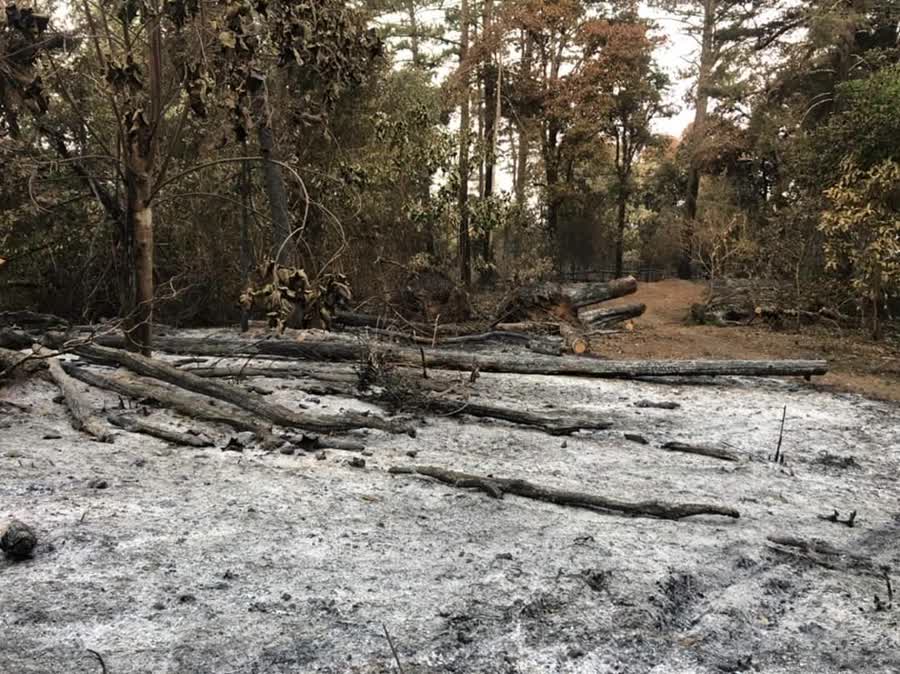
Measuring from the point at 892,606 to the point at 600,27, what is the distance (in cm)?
2151

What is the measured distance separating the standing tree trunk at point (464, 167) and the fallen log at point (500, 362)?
677 centimetres

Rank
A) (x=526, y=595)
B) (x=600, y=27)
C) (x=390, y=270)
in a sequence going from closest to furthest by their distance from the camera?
1. (x=526, y=595)
2. (x=390, y=270)
3. (x=600, y=27)

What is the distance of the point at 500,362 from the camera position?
7445mm

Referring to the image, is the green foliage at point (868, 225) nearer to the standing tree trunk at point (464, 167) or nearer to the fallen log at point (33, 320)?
the standing tree trunk at point (464, 167)

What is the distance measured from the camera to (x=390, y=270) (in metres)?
12.2

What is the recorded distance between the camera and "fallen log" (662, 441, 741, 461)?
4613 mm

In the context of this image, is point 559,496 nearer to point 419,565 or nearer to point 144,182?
point 419,565

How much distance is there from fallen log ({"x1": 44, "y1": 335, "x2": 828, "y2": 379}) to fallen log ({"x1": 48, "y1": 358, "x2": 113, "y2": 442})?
191 centimetres

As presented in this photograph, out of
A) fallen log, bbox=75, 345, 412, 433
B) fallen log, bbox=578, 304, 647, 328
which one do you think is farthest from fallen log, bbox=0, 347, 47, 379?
fallen log, bbox=578, 304, 647, 328

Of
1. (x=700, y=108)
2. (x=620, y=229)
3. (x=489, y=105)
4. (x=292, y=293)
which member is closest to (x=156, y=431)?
(x=292, y=293)

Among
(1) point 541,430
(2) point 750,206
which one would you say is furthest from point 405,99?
(2) point 750,206

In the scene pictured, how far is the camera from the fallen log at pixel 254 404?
14.8 ft

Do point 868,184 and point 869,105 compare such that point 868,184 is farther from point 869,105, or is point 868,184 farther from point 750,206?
point 750,206

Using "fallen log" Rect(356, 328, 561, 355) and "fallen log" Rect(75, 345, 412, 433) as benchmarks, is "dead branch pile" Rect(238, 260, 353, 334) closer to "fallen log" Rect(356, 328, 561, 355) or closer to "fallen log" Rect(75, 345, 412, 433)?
"fallen log" Rect(75, 345, 412, 433)
